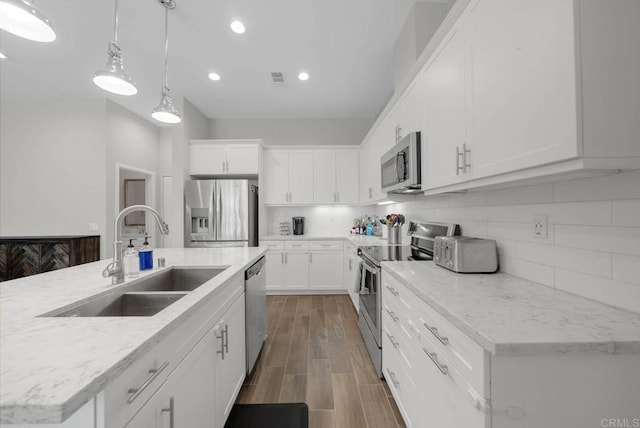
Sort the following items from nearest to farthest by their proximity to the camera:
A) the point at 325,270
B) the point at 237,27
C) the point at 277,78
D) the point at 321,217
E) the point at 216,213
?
the point at 237,27
the point at 277,78
the point at 216,213
the point at 325,270
the point at 321,217

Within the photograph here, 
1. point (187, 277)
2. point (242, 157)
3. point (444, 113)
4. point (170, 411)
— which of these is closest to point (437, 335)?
point (170, 411)

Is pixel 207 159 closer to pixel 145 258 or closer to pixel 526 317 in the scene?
pixel 145 258

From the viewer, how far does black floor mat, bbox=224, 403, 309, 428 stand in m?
1.57

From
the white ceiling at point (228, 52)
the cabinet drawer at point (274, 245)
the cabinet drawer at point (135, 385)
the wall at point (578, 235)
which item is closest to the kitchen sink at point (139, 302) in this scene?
the cabinet drawer at point (135, 385)

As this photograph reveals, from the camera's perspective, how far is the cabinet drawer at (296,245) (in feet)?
13.2

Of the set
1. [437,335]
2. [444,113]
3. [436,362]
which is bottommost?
[436,362]

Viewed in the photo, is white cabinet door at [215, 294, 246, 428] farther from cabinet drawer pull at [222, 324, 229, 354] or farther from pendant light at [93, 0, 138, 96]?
pendant light at [93, 0, 138, 96]

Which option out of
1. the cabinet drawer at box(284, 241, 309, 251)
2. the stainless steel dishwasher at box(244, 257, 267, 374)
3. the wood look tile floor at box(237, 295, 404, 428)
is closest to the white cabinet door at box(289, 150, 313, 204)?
the cabinet drawer at box(284, 241, 309, 251)

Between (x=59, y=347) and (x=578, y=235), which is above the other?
(x=578, y=235)

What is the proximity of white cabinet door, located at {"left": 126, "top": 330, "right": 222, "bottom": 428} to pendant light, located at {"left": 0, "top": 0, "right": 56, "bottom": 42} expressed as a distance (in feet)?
4.95

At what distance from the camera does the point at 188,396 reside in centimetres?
100

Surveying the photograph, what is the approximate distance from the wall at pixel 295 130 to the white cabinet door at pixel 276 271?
6.66ft

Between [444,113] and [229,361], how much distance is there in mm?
1944

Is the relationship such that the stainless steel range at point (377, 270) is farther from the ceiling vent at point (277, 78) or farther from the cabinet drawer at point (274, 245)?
the ceiling vent at point (277, 78)
